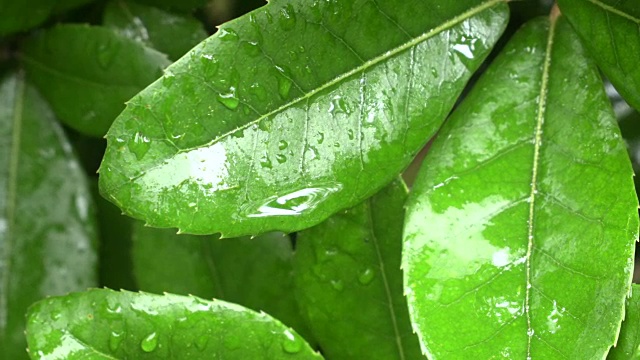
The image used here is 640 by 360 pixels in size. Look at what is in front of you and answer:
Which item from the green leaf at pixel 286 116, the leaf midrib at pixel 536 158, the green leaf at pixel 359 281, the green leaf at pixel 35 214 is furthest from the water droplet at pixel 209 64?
the green leaf at pixel 35 214

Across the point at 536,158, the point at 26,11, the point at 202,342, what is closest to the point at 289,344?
the point at 202,342

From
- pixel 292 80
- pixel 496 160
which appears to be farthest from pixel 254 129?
pixel 496 160

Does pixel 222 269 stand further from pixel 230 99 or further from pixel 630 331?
pixel 630 331

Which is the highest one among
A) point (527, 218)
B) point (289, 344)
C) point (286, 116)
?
point (286, 116)

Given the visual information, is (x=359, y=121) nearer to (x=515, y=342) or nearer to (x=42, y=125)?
(x=515, y=342)

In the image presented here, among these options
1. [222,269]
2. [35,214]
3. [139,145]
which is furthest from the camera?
[35,214]

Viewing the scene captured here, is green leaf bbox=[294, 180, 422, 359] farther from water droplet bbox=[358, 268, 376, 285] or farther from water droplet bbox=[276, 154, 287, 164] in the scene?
water droplet bbox=[276, 154, 287, 164]

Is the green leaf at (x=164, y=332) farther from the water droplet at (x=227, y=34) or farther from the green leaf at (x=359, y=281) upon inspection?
the water droplet at (x=227, y=34)
